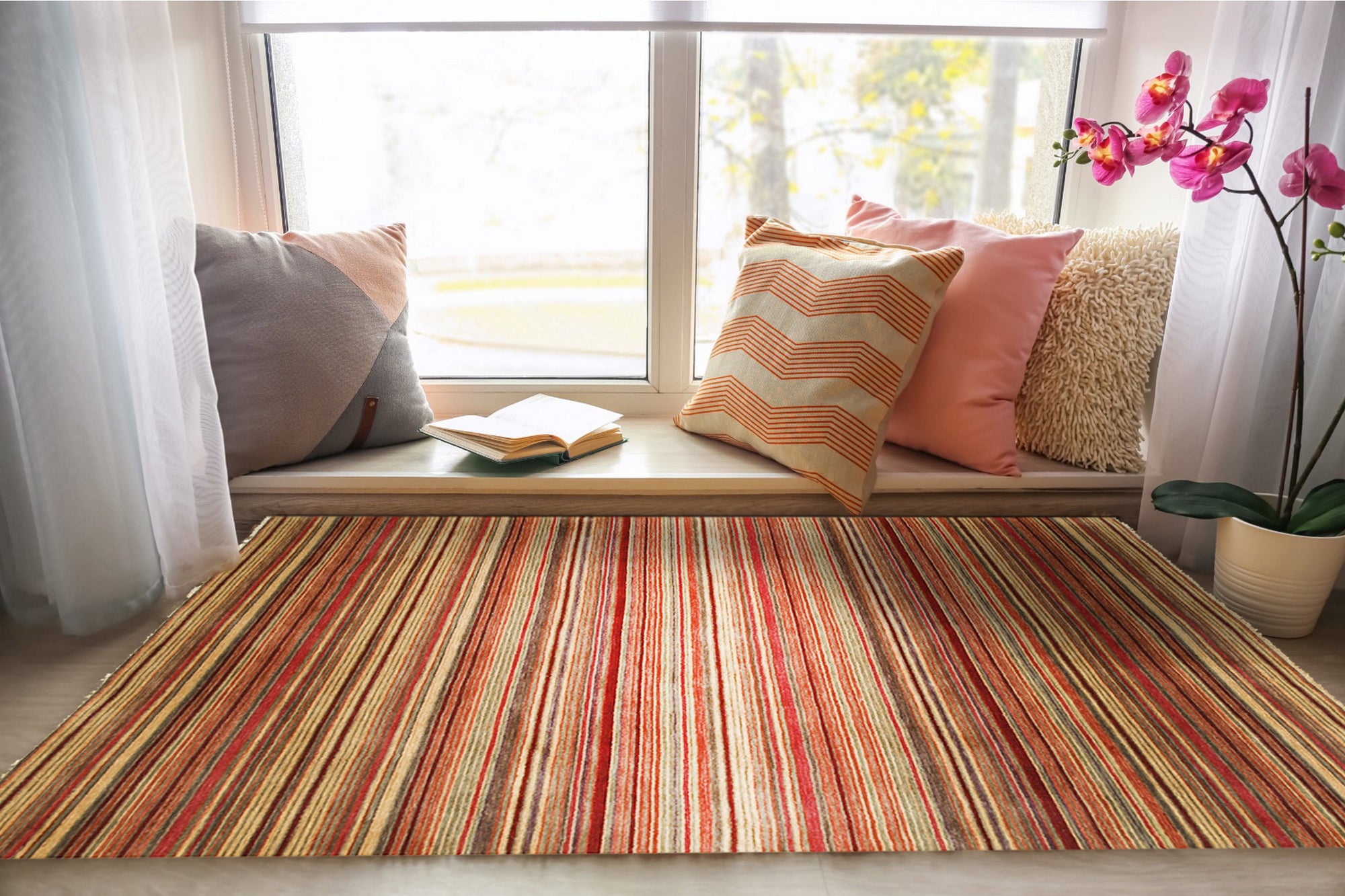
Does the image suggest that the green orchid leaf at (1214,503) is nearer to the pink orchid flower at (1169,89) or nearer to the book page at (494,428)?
the pink orchid flower at (1169,89)

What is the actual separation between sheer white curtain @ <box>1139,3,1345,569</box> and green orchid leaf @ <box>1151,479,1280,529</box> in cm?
13

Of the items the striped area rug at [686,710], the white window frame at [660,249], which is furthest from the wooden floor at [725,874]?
the white window frame at [660,249]

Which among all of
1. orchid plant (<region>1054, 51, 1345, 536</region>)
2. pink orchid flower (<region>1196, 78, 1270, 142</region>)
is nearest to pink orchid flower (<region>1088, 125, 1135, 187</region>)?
orchid plant (<region>1054, 51, 1345, 536</region>)

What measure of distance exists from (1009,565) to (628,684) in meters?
0.82

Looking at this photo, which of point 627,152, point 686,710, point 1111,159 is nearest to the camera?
point 686,710

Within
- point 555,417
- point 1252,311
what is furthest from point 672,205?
point 1252,311

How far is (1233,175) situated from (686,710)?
140 cm

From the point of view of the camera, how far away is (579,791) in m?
1.16

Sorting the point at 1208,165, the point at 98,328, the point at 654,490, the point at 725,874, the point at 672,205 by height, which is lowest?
the point at 725,874

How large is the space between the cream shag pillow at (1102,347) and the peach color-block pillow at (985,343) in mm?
44

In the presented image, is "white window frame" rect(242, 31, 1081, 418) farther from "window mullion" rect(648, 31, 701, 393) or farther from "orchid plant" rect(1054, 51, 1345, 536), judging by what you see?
"orchid plant" rect(1054, 51, 1345, 536)

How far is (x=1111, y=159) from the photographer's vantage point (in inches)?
61.9

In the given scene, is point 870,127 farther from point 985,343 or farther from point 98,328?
point 98,328

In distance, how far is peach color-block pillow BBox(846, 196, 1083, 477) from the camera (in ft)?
6.06
